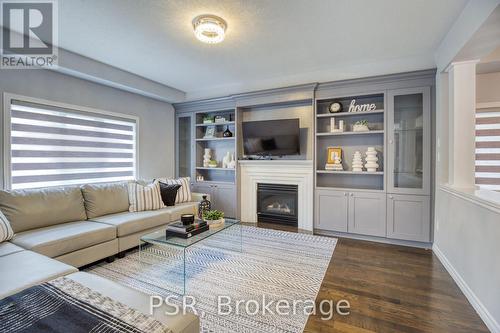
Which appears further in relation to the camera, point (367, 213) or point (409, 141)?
point (367, 213)

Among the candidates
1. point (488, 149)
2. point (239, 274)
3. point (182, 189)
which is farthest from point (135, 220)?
point (488, 149)

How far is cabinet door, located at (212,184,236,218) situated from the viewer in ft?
15.2

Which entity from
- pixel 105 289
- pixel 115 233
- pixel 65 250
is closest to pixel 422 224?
pixel 105 289

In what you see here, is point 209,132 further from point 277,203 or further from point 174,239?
point 174,239

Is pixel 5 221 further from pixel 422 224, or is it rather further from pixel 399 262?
pixel 422 224

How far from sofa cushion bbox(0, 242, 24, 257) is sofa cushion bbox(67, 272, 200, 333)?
87cm

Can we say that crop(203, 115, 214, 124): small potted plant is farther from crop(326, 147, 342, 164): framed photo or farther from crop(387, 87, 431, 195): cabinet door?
crop(387, 87, 431, 195): cabinet door

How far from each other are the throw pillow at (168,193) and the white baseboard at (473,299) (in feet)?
11.8

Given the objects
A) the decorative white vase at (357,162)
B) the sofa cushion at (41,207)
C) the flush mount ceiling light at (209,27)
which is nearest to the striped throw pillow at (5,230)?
the sofa cushion at (41,207)

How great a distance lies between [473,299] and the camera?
6.58ft

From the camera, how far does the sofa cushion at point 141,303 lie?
1.13 m

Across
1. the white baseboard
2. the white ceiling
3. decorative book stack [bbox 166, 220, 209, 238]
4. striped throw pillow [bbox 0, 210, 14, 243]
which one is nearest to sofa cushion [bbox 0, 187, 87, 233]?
striped throw pillow [bbox 0, 210, 14, 243]

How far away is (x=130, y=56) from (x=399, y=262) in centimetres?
431

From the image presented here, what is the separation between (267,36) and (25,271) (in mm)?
2981
